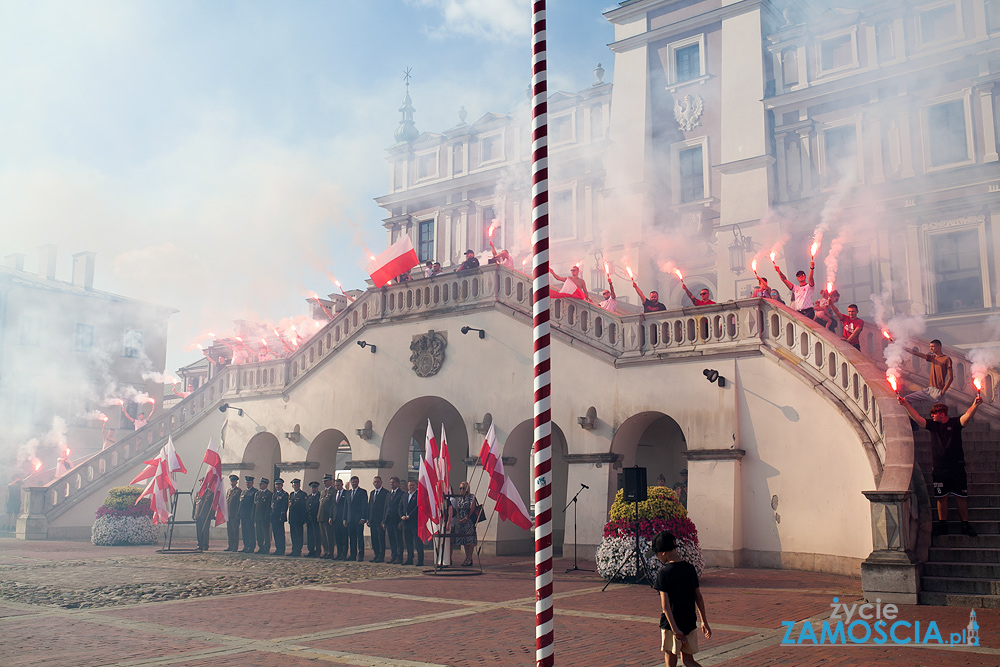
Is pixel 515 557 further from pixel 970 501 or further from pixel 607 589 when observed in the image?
pixel 970 501

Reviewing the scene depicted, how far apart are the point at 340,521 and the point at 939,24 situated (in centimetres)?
2155

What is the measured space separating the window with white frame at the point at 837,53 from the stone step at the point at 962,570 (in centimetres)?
1866

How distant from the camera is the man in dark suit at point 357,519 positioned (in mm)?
19156

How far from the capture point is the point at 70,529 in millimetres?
26703

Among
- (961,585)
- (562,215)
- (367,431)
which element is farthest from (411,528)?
(562,215)

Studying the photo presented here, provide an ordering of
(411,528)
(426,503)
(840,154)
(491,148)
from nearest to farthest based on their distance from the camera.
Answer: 1. (426,503)
2. (411,528)
3. (840,154)
4. (491,148)

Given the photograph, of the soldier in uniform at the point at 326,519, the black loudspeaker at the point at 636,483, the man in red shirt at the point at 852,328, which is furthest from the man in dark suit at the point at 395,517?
the man in red shirt at the point at 852,328

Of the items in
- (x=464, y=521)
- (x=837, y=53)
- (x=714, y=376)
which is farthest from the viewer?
(x=837, y=53)

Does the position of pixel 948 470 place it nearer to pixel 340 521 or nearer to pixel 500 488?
pixel 500 488

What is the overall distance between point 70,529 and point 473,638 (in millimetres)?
22057

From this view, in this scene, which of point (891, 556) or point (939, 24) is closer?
point (891, 556)

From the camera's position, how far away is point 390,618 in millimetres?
10781

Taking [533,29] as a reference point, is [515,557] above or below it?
below

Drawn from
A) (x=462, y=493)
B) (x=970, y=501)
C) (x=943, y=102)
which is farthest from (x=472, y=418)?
(x=943, y=102)
